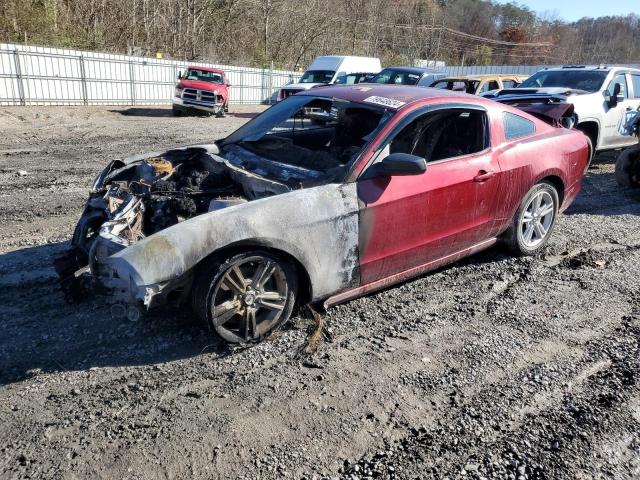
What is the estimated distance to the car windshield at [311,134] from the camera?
4.04 metres

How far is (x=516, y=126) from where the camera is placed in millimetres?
4828

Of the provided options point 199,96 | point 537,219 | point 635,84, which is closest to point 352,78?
point 199,96

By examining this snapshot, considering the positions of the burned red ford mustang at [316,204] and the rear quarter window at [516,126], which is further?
the rear quarter window at [516,126]

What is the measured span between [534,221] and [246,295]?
127 inches

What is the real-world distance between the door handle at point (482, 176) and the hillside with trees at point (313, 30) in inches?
969

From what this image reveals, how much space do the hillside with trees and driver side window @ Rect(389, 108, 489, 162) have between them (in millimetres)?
24250

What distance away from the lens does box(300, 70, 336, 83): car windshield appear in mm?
20359

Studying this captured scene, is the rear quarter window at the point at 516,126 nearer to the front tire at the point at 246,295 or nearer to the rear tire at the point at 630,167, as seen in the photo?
the front tire at the point at 246,295

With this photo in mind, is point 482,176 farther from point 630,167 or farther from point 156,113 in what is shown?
point 156,113

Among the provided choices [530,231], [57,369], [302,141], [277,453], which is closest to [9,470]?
[57,369]

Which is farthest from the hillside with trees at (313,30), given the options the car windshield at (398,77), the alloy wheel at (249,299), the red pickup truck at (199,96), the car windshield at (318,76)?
the alloy wheel at (249,299)

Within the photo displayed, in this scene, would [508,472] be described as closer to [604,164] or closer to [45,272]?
[45,272]

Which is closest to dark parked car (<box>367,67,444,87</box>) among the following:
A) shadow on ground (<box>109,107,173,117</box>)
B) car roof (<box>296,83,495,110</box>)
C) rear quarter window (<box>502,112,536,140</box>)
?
shadow on ground (<box>109,107,173,117</box>)

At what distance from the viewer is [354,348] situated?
3.52 metres
